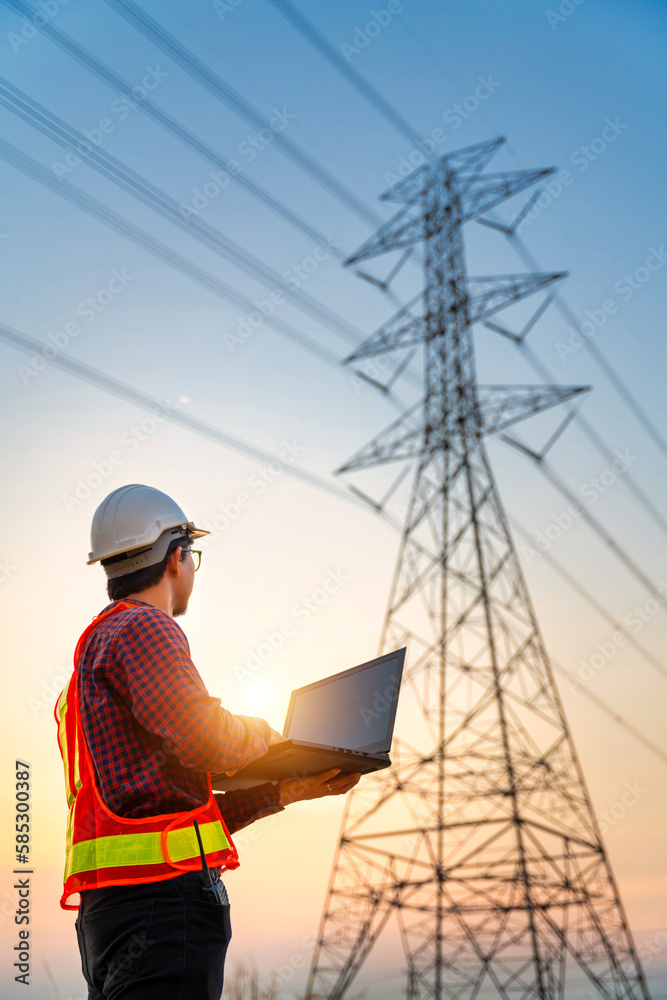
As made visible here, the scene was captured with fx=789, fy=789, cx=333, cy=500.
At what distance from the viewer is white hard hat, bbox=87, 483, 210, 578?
2.54m

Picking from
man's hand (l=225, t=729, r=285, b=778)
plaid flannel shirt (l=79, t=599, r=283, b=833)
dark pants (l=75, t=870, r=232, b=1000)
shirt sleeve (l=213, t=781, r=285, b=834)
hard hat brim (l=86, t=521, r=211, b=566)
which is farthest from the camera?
shirt sleeve (l=213, t=781, r=285, b=834)

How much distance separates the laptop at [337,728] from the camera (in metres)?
2.38

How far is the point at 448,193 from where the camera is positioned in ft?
51.8

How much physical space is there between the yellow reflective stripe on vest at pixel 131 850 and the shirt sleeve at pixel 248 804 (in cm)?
63

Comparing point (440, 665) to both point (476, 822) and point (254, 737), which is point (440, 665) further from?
point (254, 737)

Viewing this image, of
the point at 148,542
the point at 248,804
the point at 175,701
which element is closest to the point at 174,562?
the point at 148,542

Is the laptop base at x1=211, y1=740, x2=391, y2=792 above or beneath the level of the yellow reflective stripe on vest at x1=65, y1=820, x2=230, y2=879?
above

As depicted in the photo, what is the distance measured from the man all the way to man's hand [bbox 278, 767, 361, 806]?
1.46ft

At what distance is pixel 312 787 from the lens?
8.72 ft

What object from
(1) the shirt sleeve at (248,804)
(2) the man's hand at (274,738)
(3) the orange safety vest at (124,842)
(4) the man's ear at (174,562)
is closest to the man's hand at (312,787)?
(1) the shirt sleeve at (248,804)

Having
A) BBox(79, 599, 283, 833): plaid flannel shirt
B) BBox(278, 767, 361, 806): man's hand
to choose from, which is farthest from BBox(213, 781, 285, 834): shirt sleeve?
BBox(79, 599, 283, 833): plaid flannel shirt

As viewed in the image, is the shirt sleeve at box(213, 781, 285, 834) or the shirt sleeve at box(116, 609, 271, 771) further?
the shirt sleeve at box(213, 781, 285, 834)

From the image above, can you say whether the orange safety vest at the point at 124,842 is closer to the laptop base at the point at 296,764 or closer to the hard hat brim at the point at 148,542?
the laptop base at the point at 296,764

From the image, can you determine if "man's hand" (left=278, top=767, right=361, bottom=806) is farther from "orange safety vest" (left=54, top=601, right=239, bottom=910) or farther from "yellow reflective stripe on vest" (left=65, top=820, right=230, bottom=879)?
"yellow reflective stripe on vest" (left=65, top=820, right=230, bottom=879)
